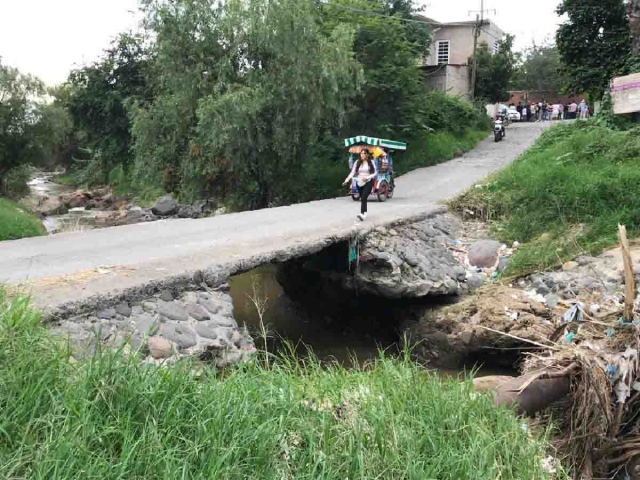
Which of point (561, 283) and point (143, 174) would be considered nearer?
point (561, 283)

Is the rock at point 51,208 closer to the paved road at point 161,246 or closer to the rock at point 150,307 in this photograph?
the paved road at point 161,246

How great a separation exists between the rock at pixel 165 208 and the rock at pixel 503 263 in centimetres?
1872

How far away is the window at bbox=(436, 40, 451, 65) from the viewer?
39.7 m

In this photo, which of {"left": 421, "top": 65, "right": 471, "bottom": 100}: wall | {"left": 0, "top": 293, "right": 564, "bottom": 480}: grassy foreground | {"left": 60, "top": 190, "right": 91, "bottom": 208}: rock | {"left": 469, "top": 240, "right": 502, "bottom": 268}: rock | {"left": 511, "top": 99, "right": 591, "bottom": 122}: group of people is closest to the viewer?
{"left": 0, "top": 293, "right": 564, "bottom": 480}: grassy foreground

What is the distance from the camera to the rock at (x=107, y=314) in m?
5.33

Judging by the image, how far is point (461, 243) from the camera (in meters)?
12.0

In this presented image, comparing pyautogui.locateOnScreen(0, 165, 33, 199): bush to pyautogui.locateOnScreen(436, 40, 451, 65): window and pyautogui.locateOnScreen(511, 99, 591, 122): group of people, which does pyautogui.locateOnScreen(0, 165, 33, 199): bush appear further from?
pyautogui.locateOnScreen(511, 99, 591, 122): group of people

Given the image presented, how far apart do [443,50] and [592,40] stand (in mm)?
18484

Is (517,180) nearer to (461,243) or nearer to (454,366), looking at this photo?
(461,243)

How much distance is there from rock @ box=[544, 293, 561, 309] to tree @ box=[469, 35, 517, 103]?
2660 centimetres

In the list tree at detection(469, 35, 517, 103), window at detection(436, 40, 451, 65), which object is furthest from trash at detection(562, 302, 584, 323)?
A: window at detection(436, 40, 451, 65)

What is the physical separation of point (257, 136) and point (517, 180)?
738 cm

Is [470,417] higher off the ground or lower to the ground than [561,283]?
higher

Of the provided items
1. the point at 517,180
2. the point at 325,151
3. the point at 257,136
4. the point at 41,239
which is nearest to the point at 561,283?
the point at 517,180
